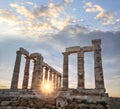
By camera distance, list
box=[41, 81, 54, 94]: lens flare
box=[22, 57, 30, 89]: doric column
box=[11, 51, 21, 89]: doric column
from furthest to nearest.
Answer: box=[22, 57, 30, 89]: doric column → box=[11, 51, 21, 89]: doric column → box=[41, 81, 54, 94]: lens flare

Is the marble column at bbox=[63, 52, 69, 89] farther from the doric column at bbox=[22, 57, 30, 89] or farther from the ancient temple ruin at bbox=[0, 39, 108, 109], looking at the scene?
the doric column at bbox=[22, 57, 30, 89]

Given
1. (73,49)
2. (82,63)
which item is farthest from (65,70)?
(73,49)

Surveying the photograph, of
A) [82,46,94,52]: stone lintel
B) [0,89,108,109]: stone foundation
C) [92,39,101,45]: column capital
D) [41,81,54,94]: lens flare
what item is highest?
[92,39,101,45]: column capital

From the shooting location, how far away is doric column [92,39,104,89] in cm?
1950

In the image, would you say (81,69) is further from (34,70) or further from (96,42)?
(34,70)

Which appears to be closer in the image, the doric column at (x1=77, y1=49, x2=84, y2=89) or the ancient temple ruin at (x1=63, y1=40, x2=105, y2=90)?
the ancient temple ruin at (x1=63, y1=40, x2=105, y2=90)

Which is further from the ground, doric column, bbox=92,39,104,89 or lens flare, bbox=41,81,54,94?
doric column, bbox=92,39,104,89

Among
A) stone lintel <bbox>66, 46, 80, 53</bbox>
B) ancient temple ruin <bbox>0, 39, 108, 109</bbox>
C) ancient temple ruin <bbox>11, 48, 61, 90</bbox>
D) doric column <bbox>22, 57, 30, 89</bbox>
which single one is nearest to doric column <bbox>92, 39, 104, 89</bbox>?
ancient temple ruin <bbox>0, 39, 108, 109</bbox>

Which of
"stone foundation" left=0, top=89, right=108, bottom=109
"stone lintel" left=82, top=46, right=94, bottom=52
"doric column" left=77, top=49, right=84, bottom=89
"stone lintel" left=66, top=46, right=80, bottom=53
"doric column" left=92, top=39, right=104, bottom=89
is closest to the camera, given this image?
"stone foundation" left=0, top=89, right=108, bottom=109

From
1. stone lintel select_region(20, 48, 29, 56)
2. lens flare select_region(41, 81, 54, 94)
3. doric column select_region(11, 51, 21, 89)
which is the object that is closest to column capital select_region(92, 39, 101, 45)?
lens flare select_region(41, 81, 54, 94)

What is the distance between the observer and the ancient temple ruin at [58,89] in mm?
7754

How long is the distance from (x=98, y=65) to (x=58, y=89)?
6.43 metres

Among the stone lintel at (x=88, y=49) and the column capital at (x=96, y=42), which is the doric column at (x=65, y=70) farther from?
the column capital at (x=96, y=42)

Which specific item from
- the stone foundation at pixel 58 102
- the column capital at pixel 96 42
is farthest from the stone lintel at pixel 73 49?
the stone foundation at pixel 58 102
